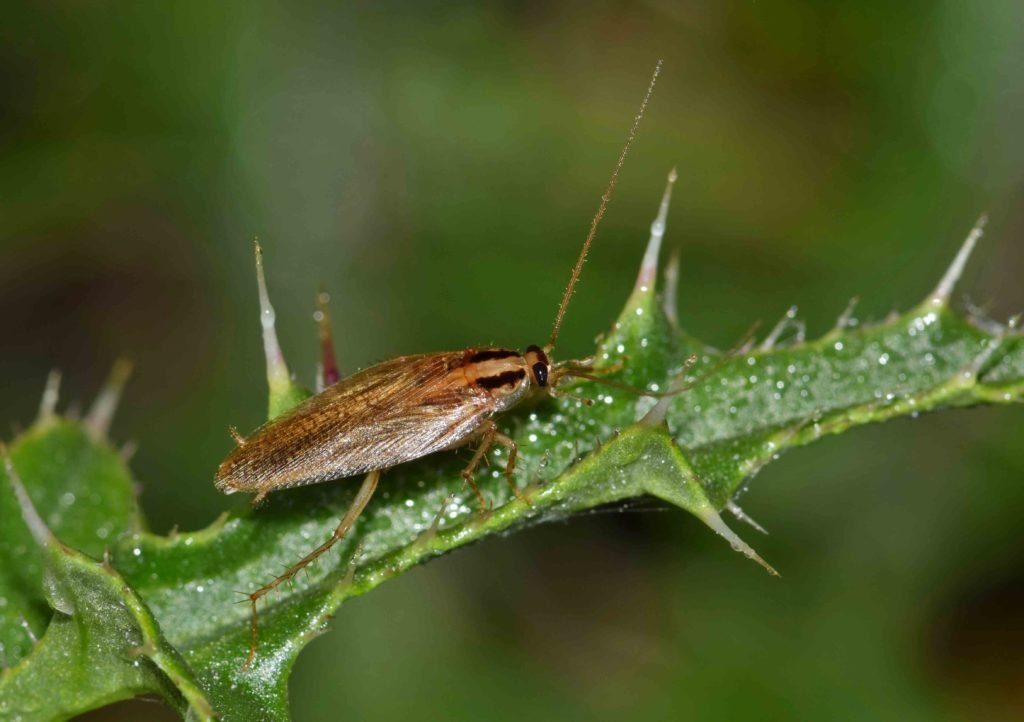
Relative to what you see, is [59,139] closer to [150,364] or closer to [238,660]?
[150,364]

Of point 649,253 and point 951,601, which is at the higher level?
point 649,253

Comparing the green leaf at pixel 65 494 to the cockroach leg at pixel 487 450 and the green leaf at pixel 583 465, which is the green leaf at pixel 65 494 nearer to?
the green leaf at pixel 583 465

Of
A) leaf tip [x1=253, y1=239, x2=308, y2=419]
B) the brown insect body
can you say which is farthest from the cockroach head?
leaf tip [x1=253, y1=239, x2=308, y2=419]

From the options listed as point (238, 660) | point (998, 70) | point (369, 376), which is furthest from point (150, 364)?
point (998, 70)

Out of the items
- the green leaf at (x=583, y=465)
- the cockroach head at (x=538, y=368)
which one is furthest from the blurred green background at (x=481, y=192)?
the green leaf at (x=583, y=465)

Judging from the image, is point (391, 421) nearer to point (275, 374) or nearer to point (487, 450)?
point (487, 450)

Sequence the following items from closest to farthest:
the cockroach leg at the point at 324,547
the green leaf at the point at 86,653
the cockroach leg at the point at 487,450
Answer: the green leaf at the point at 86,653, the cockroach leg at the point at 324,547, the cockroach leg at the point at 487,450

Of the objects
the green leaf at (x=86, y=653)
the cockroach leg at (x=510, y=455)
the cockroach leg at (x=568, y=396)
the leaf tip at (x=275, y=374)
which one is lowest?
the green leaf at (x=86, y=653)
